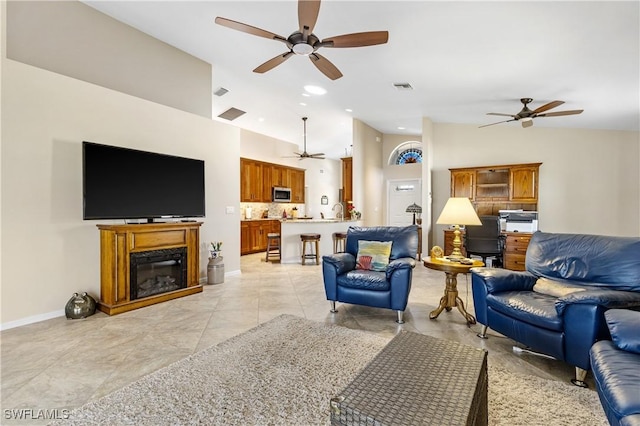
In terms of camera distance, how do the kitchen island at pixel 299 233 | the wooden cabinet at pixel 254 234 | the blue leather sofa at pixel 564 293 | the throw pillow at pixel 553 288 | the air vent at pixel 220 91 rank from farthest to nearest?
1. the wooden cabinet at pixel 254 234
2. the kitchen island at pixel 299 233
3. the air vent at pixel 220 91
4. the throw pillow at pixel 553 288
5. the blue leather sofa at pixel 564 293

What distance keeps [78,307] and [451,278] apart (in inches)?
165

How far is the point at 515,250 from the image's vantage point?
585 centimetres

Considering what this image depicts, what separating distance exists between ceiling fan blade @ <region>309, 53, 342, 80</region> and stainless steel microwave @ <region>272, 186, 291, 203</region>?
5898 millimetres

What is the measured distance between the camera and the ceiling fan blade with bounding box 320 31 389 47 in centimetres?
271

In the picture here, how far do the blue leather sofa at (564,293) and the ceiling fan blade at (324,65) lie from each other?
262cm

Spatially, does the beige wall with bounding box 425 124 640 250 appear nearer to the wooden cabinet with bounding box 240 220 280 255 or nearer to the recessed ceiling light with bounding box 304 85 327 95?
the recessed ceiling light with bounding box 304 85 327 95

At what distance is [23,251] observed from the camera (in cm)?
316

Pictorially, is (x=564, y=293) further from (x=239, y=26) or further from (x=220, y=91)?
(x=220, y=91)

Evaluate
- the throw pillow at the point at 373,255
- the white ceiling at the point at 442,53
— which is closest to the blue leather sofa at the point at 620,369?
the throw pillow at the point at 373,255

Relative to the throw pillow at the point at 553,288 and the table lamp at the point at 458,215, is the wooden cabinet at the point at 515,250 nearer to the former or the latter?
the table lamp at the point at 458,215

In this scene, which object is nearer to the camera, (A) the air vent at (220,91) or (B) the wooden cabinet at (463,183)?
(A) the air vent at (220,91)

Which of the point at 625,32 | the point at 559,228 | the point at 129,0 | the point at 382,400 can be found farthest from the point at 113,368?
the point at 559,228

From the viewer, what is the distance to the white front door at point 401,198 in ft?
28.4

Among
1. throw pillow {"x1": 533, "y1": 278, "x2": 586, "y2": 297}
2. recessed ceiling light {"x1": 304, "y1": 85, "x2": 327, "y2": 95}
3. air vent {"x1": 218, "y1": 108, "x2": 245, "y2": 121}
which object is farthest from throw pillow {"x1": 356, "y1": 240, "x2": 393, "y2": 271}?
air vent {"x1": 218, "y1": 108, "x2": 245, "y2": 121}
